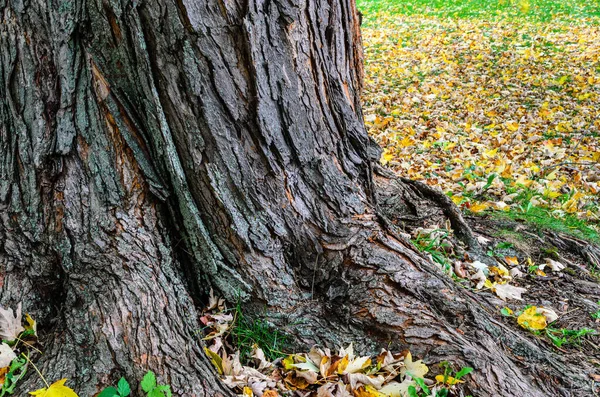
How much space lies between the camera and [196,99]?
1978mm

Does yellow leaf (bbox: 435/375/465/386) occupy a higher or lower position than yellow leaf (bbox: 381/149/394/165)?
higher

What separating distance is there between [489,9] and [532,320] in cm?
1270

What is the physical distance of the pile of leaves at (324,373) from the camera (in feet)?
6.45

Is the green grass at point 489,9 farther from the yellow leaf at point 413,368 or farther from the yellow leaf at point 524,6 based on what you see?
the yellow leaf at point 413,368

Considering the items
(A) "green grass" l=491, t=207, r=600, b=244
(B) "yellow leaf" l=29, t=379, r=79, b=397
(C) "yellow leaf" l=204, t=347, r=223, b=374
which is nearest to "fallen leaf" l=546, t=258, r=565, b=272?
(A) "green grass" l=491, t=207, r=600, b=244

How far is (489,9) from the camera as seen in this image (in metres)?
13.2

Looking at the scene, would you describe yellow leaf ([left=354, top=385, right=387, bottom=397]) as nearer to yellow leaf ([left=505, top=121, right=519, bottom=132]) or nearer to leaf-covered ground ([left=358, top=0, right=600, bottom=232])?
leaf-covered ground ([left=358, top=0, right=600, bottom=232])

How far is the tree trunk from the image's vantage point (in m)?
1.92

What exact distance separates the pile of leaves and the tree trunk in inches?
3.3

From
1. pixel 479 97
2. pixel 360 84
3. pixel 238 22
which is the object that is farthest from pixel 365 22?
pixel 238 22

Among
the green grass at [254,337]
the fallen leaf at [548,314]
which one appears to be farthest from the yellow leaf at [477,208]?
the green grass at [254,337]

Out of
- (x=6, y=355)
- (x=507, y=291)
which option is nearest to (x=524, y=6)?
(x=507, y=291)

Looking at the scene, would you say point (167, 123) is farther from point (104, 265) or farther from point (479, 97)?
point (479, 97)

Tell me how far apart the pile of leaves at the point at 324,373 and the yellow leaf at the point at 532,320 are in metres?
0.65
